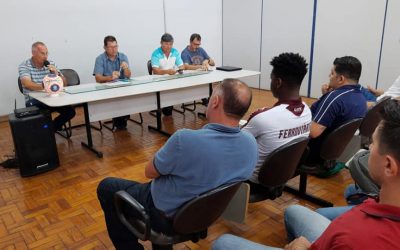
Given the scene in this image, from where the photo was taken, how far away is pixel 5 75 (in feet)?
15.5

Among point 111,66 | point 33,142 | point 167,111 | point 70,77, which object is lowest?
point 167,111

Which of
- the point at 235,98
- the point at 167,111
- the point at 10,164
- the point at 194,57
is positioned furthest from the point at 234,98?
the point at 194,57

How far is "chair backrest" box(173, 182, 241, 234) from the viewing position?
1.28 metres

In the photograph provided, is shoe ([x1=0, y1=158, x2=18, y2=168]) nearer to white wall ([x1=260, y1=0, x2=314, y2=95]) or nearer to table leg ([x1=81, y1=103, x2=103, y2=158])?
table leg ([x1=81, y1=103, x2=103, y2=158])

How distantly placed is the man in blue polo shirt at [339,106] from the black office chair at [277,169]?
1.47 feet

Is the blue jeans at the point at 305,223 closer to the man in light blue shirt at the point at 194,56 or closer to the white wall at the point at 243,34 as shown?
the man in light blue shirt at the point at 194,56

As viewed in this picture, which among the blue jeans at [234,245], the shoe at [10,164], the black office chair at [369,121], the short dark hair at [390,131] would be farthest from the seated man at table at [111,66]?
the short dark hair at [390,131]

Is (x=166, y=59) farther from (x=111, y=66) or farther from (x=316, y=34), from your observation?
(x=316, y=34)

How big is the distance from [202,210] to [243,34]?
5.99 metres

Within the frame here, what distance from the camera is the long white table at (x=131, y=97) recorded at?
3189 millimetres

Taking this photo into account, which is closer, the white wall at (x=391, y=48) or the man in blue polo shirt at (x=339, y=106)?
the man in blue polo shirt at (x=339, y=106)

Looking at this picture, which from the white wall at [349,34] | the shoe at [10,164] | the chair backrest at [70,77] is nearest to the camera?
the shoe at [10,164]

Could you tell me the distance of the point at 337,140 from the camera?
6.77 ft

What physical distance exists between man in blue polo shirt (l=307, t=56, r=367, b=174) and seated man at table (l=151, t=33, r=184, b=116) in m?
2.64
